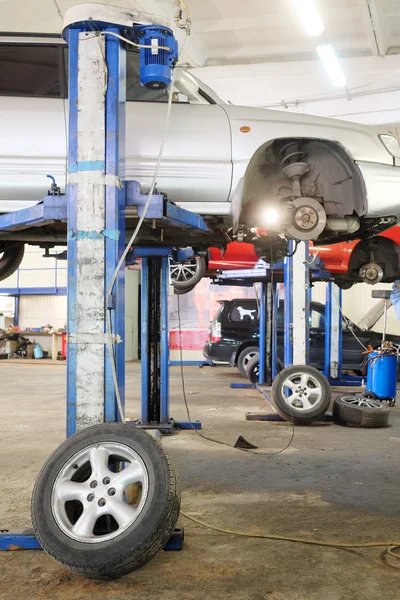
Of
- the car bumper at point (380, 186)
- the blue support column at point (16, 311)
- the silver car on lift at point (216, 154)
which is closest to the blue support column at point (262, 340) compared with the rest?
the silver car on lift at point (216, 154)

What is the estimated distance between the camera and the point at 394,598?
85.3 inches

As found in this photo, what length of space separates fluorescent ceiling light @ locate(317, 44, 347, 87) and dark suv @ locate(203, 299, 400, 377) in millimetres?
4065

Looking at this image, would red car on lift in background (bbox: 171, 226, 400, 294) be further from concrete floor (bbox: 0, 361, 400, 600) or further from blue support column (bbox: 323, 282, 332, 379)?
concrete floor (bbox: 0, 361, 400, 600)

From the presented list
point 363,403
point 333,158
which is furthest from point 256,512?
point 363,403

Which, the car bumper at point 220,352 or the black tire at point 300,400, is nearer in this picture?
the black tire at point 300,400

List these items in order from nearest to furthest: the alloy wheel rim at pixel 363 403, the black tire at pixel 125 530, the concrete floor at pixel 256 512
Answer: the black tire at pixel 125 530 → the concrete floor at pixel 256 512 → the alloy wheel rim at pixel 363 403

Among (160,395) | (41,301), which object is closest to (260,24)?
(160,395)

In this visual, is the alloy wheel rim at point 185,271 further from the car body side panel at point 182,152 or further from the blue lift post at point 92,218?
the blue lift post at point 92,218

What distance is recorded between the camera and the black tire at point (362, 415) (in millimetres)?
5871

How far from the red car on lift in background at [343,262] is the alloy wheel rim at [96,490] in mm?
4998

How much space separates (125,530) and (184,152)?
226cm

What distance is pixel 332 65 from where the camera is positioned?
30.0ft

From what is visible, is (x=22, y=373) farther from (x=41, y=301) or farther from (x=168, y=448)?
(x=168, y=448)

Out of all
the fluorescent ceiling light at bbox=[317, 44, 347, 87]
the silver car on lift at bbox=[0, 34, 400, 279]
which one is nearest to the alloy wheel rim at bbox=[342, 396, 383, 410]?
the silver car on lift at bbox=[0, 34, 400, 279]
